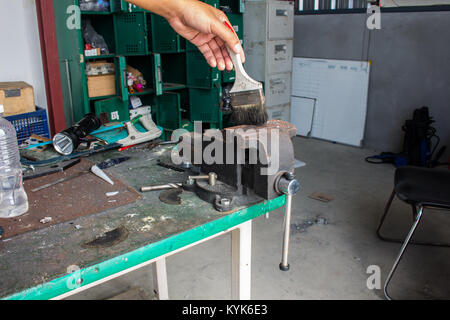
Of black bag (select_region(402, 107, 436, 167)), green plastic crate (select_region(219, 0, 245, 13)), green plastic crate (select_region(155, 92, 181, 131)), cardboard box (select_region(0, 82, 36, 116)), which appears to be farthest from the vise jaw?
green plastic crate (select_region(219, 0, 245, 13))

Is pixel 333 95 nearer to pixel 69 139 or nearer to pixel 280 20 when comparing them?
pixel 280 20

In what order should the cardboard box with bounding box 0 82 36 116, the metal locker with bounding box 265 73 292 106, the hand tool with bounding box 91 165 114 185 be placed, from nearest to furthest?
1. the hand tool with bounding box 91 165 114 185
2. the cardboard box with bounding box 0 82 36 116
3. the metal locker with bounding box 265 73 292 106

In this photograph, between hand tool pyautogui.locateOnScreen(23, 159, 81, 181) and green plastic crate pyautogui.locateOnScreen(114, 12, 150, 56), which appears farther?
green plastic crate pyautogui.locateOnScreen(114, 12, 150, 56)

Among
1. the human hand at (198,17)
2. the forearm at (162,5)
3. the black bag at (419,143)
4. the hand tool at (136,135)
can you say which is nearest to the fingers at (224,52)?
the human hand at (198,17)

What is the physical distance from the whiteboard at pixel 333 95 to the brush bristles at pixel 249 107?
11.4 feet

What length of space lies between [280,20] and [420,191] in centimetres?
296

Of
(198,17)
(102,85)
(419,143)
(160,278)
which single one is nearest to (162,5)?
(198,17)

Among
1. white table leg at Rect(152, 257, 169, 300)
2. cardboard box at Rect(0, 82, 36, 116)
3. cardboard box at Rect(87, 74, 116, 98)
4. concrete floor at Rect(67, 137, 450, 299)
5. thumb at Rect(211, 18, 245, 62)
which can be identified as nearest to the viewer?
thumb at Rect(211, 18, 245, 62)

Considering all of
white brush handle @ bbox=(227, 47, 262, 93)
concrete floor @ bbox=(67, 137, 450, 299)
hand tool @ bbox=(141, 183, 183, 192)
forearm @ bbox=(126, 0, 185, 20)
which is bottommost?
concrete floor @ bbox=(67, 137, 450, 299)

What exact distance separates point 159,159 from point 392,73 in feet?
11.2

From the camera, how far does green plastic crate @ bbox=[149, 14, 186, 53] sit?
3.60 metres

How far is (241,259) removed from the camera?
129cm

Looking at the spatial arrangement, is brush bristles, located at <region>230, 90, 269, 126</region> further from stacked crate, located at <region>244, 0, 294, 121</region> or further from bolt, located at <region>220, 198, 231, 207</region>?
stacked crate, located at <region>244, 0, 294, 121</region>

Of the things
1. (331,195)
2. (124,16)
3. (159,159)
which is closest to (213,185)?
(159,159)
